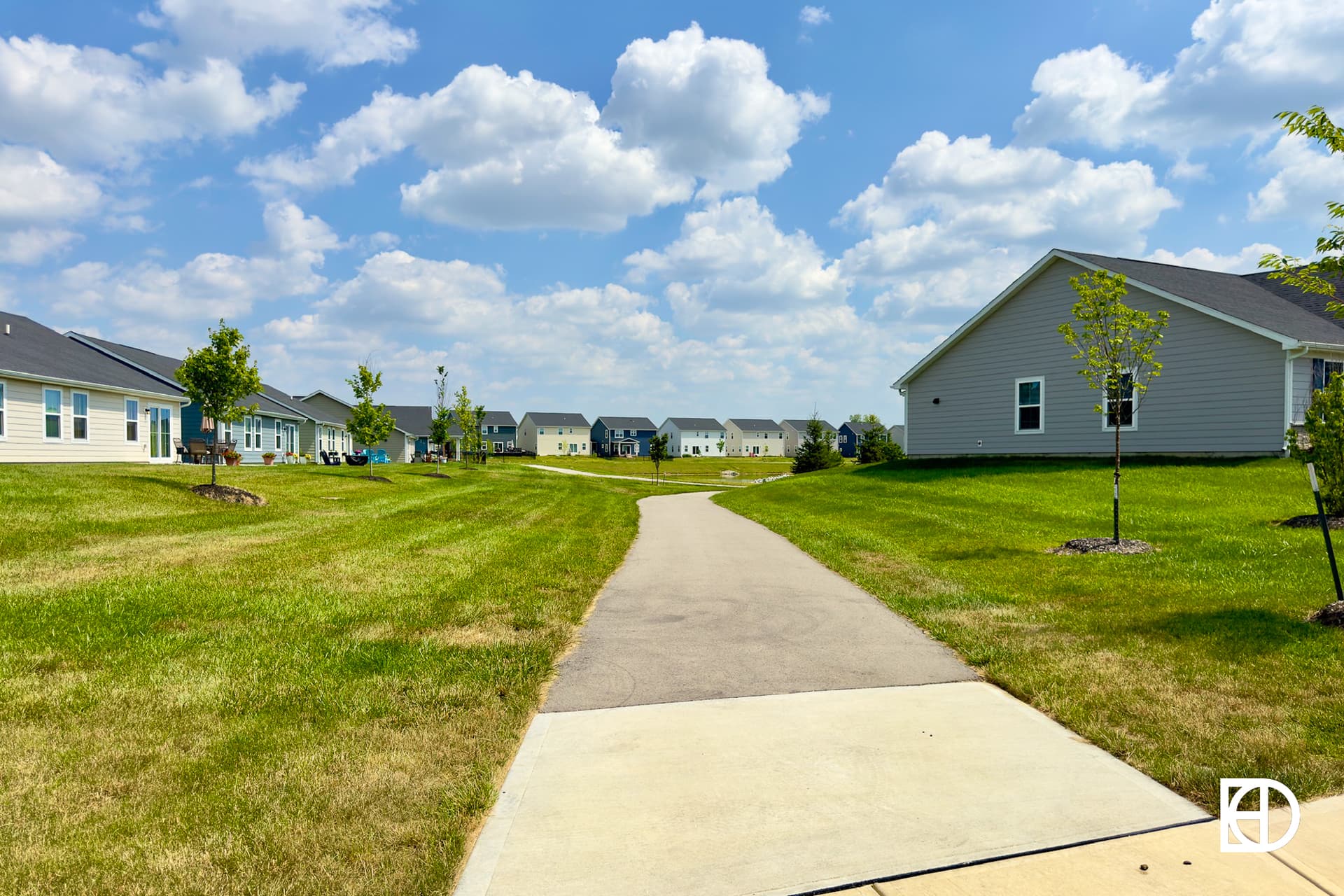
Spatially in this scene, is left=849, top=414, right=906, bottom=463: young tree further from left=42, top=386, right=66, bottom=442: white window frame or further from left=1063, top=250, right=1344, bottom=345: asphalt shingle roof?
left=42, top=386, right=66, bottom=442: white window frame

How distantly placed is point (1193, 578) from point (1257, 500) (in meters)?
9.55

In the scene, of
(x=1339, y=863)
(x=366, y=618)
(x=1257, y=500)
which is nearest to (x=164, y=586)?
Result: (x=366, y=618)

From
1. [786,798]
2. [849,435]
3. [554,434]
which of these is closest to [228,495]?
[786,798]

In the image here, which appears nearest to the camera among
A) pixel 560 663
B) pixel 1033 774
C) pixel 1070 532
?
pixel 1033 774

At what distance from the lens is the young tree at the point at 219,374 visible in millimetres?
20000

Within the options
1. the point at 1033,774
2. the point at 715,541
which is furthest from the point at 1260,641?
the point at 715,541

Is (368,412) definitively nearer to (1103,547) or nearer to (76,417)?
(76,417)

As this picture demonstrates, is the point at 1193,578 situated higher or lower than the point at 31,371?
lower

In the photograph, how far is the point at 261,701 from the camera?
5301mm

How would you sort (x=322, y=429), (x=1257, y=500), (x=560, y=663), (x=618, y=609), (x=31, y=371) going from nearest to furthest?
(x=560, y=663) < (x=618, y=609) < (x=1257, y=500) < (x=31, y=371) < (x=322, y=429)

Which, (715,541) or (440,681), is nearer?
(440,681)

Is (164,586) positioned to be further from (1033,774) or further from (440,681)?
(1033,774)

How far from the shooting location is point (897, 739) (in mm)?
4742

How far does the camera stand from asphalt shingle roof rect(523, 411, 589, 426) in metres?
122
